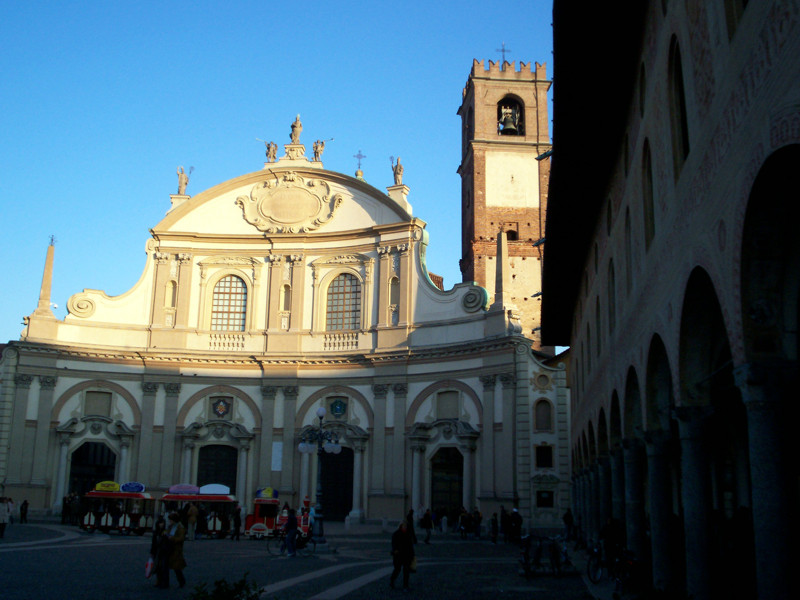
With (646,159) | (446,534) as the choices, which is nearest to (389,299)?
(446,534)

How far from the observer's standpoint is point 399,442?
37188 mm

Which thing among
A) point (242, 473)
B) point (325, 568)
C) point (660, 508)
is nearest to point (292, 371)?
point (242, 473)

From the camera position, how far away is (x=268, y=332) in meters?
40.4

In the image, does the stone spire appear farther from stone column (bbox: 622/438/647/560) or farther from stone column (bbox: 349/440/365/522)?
stone column (bbox: 622/438/647/560)

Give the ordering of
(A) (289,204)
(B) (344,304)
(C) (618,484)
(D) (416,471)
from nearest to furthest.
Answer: (C) (618,484), (D) (416,471), (B) (344,304), (A) (289,204)

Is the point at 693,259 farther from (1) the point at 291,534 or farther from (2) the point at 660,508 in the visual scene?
(1) the point at 291,534

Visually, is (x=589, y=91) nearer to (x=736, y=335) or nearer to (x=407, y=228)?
(x=736, y=335)

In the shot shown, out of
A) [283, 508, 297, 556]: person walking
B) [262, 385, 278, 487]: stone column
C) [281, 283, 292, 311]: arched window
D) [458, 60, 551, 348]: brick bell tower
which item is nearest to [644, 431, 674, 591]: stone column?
[283, 508, 297, 556]: person walking

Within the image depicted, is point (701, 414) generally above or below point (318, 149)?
below

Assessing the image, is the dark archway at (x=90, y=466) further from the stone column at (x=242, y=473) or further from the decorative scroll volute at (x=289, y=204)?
the decorative scroll volute at (x=289, y=204)

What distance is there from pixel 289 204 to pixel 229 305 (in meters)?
5.86

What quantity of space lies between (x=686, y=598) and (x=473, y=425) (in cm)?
2630

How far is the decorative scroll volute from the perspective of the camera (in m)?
41.7

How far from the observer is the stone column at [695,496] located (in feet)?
31.0
